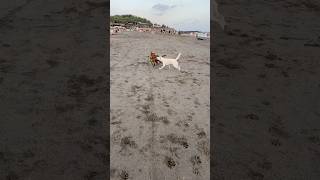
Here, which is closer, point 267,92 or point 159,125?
point 159,125

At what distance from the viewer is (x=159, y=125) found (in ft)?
27.9

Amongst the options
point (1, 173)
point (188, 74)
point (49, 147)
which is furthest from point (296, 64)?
point (1, 173)

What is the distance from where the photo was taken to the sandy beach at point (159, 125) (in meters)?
6.87

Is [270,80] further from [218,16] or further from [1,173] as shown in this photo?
[1,173]

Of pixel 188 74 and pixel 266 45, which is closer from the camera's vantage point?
pixel 266 45

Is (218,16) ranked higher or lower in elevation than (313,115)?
higher

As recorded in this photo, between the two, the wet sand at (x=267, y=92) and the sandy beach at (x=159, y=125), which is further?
the wet sand at (x=267, y=92)

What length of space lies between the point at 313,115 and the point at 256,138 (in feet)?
6.13

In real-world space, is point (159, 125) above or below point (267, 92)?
below

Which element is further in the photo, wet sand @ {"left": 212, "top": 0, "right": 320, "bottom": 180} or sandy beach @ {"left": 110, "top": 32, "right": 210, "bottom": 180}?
wet sand @ {"left": 212, "top": 0, "right": 320, "bottom": 180}

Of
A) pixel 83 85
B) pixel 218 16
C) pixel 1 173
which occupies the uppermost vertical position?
pixel 218 16

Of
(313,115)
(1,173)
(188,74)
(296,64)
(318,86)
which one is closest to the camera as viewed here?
(1,173)

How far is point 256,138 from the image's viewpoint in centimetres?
780

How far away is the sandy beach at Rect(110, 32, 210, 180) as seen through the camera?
6871 millimetres
